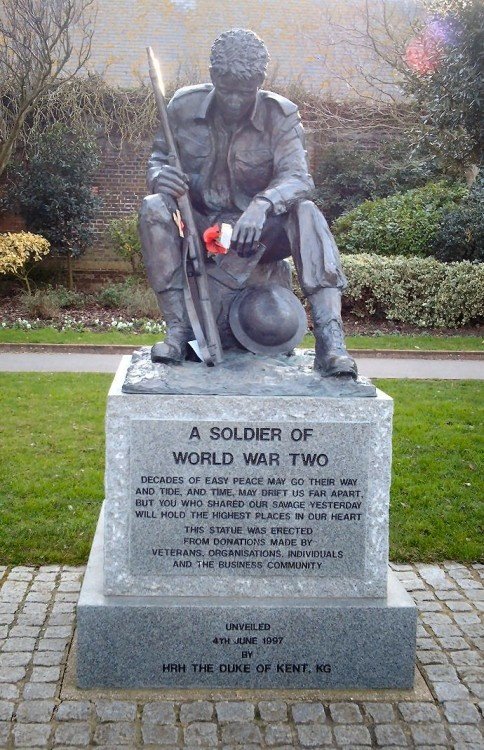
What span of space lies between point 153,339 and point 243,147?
24.2ft

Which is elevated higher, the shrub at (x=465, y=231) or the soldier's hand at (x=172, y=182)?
the soldier's hand at (x=172, y=182)

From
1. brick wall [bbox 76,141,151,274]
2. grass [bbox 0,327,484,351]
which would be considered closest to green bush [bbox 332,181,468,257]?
grass [bbox 0,327,484,351]

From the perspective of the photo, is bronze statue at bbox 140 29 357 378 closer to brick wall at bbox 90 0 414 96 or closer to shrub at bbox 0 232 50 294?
shrub at bbox 0 232 50 294

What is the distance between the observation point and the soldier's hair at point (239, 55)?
3855 millimetres

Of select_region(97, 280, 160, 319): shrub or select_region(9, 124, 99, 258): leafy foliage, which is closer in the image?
select_region(97, 280, 160, 319): shrub

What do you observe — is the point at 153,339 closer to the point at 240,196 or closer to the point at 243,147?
the point at 240,196

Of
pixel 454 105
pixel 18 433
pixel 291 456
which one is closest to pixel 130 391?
pixel 291 456

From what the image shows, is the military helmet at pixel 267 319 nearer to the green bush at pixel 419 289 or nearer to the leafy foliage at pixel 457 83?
the leafy foliage at pixel 457 83

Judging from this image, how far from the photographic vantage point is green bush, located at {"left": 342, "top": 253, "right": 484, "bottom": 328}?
13195mm

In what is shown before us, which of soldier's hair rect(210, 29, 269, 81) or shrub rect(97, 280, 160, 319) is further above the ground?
soldier's hair rect(210, 29, 269, 81)

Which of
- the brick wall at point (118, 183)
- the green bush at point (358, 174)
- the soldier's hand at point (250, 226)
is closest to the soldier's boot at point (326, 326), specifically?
the soldier's hand at point (250, 226)

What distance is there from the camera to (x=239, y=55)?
3857mm

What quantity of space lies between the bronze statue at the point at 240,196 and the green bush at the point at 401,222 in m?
10.7

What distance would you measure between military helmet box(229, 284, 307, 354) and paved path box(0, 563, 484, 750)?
1641 mm
